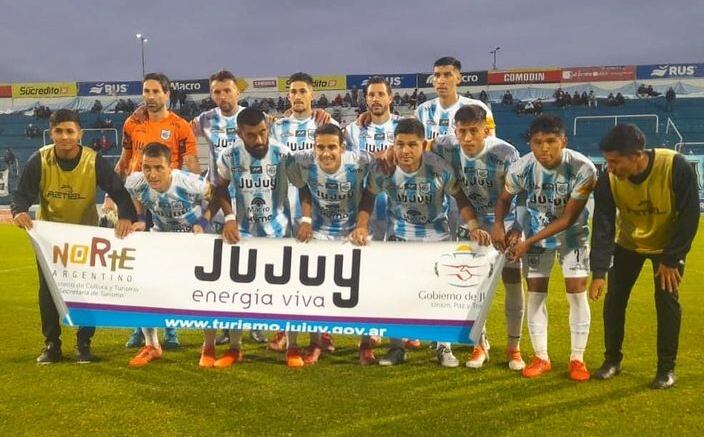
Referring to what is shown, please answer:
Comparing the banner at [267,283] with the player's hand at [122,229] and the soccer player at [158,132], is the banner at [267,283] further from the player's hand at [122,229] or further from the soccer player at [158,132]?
the soccer player at [158,132]

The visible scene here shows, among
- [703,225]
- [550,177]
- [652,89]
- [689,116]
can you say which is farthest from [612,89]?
[550,177]

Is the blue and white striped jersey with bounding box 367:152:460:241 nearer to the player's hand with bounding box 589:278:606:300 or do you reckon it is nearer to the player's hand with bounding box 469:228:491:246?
the player's hand with bounding box 469:228:491:246

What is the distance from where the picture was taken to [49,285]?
4.80m

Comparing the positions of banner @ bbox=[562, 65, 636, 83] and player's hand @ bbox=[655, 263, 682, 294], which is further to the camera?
banner @ bbox=[562, 65, 636, 83]

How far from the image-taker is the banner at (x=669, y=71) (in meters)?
30.5

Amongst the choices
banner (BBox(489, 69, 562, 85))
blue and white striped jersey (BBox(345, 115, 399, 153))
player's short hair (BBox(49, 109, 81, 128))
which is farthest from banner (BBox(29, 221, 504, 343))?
banner (BBox(489, 69, 562, 85))

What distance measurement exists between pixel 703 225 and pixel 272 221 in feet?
69.3

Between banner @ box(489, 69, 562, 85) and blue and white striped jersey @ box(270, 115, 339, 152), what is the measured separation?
28087 millimetres

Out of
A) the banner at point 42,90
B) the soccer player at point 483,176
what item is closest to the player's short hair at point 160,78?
the soccer player at point 483,176

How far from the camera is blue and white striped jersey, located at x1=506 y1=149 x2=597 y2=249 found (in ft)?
13.9

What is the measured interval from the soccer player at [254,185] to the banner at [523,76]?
2923 cm

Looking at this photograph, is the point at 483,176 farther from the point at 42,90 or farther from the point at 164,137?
the point at 42,90

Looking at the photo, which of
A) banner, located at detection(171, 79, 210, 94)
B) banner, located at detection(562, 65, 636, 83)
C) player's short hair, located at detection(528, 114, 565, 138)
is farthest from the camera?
banner, located at detection(171, 79, 210, 94)

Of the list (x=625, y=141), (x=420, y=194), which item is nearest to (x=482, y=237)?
(x=420, y=194)
